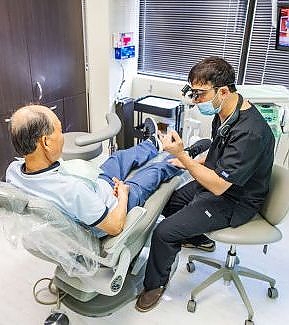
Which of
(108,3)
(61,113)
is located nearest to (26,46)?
(61,113)

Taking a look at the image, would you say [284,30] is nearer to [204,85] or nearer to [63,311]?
[204,85]

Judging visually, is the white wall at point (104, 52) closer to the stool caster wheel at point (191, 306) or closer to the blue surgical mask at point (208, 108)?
the blue surgical mask at point (208, 108)

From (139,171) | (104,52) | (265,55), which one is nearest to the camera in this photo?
(139,171)

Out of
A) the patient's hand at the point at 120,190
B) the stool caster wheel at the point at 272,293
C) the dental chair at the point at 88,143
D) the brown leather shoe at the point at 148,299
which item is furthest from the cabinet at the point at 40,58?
the stool caster wheel at the point at 272,293

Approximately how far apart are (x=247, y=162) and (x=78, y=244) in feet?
2.56

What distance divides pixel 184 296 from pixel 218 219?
0.51 meters

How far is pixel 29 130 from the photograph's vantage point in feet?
3.67

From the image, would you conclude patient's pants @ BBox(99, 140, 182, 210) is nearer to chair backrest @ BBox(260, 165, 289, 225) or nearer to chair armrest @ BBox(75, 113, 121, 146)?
chair armrest @ BBox(75, 113, 121, 146)

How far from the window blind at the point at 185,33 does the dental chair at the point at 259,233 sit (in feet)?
5.51

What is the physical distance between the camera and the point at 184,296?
5.77 feet

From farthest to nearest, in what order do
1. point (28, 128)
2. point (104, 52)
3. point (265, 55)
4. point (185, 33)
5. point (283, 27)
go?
point (185, 33) → point (104, 52) → point (265, 55) → point (283, 27) → point (28, 128)

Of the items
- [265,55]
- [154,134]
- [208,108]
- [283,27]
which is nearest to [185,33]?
[265,55]

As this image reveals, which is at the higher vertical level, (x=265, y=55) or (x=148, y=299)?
(x=265, y=55)

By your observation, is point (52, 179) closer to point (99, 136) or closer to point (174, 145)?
point (174, 145)
